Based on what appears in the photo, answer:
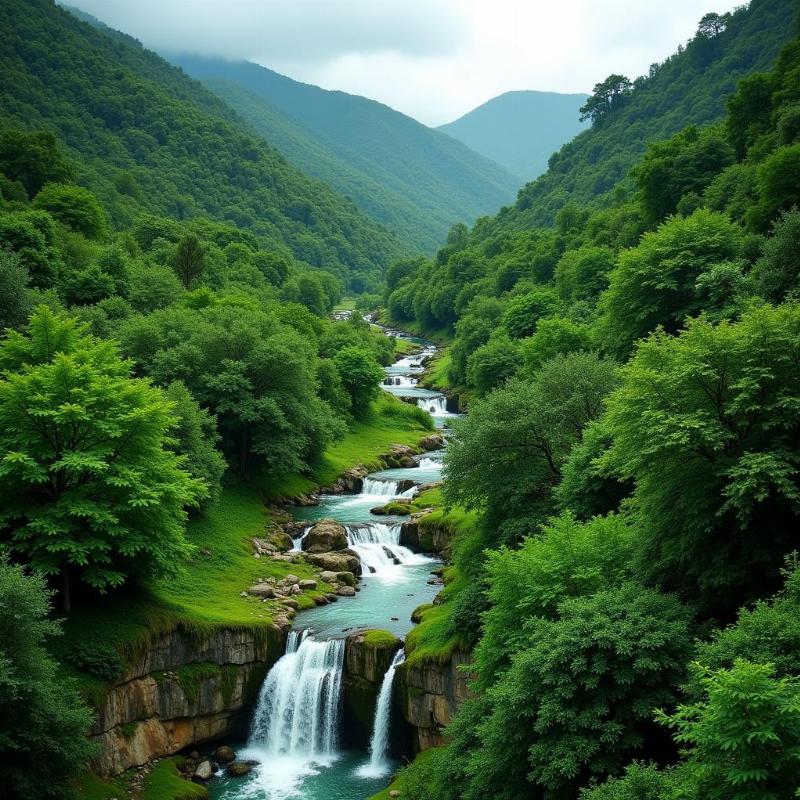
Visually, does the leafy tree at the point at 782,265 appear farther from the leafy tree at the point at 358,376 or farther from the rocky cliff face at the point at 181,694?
the leafy tree at the point at 358,376

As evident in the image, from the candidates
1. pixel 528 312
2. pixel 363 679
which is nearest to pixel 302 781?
pixel 363 679

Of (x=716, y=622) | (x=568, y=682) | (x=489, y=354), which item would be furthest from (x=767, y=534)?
(x=489, y=354)

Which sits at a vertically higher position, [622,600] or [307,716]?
[622,600]

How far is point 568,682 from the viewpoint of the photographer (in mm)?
18516

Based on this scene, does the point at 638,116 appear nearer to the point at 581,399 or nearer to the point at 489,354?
the point at 489,354

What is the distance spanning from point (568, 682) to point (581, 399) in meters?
19.9

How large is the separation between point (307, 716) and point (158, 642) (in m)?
7.35

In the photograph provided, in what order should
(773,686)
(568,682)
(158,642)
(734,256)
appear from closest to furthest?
1. (773,686)
2. (568,682)
3. (158,642)
4. (734,256)

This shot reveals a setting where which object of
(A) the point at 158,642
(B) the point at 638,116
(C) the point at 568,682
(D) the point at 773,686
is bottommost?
(A) the point at 158,642

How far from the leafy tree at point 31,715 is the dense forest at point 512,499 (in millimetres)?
105

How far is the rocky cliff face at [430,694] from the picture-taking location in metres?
28.9

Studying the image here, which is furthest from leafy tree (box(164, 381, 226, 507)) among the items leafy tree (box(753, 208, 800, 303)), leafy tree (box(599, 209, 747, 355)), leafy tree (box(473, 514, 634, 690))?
leafy tree (box(753, 208, 800, 303))

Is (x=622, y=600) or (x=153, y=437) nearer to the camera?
(x=622, y=600)

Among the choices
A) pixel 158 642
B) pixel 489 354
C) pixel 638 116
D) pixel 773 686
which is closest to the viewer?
pixel 773 686
